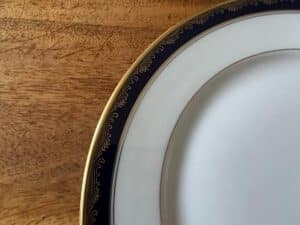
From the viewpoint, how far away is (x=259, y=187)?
389 millimetres

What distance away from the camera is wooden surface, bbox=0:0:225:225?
1.32 ft

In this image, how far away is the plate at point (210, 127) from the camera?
0.35 metres

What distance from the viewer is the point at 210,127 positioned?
40 centimetres

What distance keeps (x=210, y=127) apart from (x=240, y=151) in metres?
0.04

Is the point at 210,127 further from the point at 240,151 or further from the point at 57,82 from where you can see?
the point at 57,82

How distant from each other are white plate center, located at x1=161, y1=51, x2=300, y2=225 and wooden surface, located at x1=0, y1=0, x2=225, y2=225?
0.10 meters

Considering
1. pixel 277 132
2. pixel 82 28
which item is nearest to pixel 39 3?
pixel 82 28

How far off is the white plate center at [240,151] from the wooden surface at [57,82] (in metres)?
0.10

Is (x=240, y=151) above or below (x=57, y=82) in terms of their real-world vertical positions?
below

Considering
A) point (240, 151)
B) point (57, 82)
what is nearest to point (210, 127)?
point (240, 151)

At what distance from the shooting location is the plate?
0.35 meters

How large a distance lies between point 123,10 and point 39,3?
10cm

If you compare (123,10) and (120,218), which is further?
(123,10)

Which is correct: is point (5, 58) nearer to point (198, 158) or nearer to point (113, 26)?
point (113, 26)
